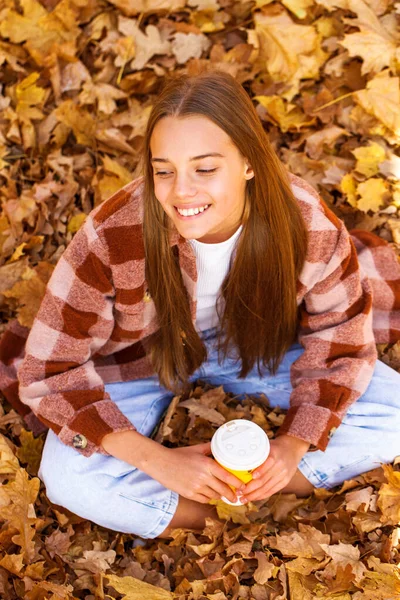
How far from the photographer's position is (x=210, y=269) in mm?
2162

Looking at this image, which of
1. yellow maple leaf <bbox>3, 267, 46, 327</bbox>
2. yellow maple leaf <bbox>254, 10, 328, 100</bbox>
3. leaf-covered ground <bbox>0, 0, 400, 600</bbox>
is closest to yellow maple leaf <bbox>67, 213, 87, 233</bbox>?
leaf-covered ground <bbox>0, 0, 400, 600</bbox>

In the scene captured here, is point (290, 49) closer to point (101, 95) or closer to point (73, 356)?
point (101, 95)

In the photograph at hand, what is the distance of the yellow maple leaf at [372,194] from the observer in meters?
2.95

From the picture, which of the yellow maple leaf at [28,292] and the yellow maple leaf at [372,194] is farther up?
the yellow maple leaf at [372,194]

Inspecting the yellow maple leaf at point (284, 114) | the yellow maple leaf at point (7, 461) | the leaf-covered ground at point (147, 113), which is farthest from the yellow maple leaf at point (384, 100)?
the yellow maple leaf at point (7, 461)

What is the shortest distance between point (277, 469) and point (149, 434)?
0.58 meters

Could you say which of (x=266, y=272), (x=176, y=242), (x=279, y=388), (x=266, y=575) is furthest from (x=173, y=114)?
(x=266, y=575)

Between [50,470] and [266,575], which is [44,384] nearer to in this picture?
[50,470]

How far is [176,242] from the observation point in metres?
2.03

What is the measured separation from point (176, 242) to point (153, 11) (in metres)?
1.82

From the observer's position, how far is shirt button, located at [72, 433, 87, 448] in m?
2.18

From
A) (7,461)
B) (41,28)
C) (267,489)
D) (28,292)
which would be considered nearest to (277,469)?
(267,489)

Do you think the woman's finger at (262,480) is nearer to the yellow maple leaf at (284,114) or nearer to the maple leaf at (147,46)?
the yellow maple leaf at (284,114)

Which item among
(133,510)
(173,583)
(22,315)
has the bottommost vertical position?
(173,583)
